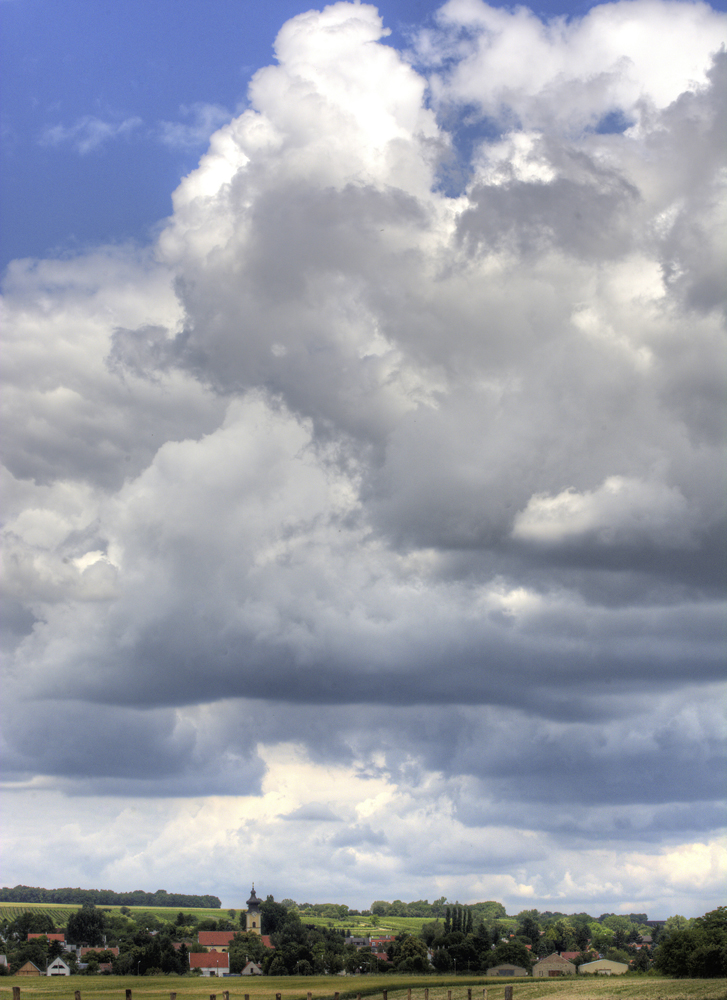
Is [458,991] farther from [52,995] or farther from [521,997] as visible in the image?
[52,995]

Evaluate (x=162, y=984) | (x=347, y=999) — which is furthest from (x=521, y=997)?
(x=162, y=984)

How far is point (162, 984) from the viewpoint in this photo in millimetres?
176625

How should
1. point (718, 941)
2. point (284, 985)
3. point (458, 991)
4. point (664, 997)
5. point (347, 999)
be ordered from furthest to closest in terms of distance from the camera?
1. point (284, 985)
2. point (718, 941)
3. point (458, 991)
4. point (347, 999)
5. point (664, 997)

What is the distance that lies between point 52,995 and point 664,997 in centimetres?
7001

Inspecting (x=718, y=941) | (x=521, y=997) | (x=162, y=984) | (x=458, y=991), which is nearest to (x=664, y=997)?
(x=521, y=997)

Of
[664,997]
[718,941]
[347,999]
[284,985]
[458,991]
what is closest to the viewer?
[664,997]

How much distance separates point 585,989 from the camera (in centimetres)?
12825

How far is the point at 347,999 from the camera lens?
114750 mm

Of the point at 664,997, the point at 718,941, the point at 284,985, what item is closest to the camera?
the point at 664,997

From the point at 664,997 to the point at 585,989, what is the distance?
84.0 feet

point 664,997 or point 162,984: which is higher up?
point 664,997

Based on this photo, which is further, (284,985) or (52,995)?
(284,985)

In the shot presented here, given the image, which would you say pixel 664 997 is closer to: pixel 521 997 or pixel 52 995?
pixel 521 997

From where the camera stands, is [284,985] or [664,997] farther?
[284,985]
